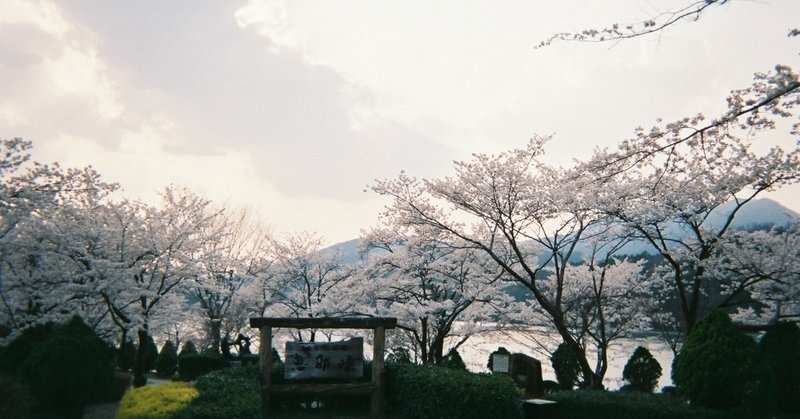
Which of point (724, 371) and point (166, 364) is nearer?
point (724, 371)

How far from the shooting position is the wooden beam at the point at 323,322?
1112 centimetres

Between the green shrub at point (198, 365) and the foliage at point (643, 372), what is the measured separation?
15.9 m

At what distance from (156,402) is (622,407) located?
330 inches

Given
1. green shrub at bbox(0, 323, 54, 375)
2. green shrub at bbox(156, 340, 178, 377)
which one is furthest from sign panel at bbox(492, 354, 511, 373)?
green shrub at bbox(156, 340, 178, 377)

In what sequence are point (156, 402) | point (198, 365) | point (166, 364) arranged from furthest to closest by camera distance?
→ point (166, 364)
point (198, 365)
point (156, 402)

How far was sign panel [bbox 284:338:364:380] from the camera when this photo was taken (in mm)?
11305

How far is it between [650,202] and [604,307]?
9.45m

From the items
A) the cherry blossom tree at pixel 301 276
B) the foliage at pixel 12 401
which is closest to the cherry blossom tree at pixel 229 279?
the cherry blossom tree at pixel 301 276

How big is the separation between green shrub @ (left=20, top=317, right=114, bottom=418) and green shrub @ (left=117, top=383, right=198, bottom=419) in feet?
16.0

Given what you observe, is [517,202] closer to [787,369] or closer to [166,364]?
[787,369]

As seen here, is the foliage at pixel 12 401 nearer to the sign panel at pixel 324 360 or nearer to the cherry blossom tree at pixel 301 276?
the sign panel at pixel 324 360

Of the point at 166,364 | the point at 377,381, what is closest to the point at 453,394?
the point at 377,381

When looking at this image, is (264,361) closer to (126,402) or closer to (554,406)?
(126,402)

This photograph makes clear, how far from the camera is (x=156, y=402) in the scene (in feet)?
20.6
